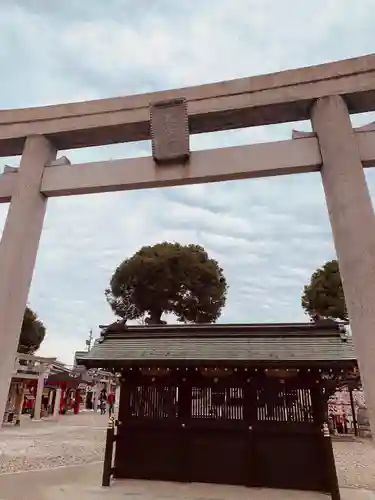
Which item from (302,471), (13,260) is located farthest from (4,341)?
(302,471)

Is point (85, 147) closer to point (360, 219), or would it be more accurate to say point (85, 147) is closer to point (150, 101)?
point (150, 101)

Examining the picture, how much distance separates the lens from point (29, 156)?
4.84 m

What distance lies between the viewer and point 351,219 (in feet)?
12.2

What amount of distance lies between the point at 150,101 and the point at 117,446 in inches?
303

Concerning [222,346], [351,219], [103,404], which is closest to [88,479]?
[222,346]

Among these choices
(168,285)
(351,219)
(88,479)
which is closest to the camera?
(351,219)

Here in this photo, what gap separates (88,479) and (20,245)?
23.1 feet

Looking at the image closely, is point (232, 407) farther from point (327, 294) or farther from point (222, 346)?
point (327, 294)

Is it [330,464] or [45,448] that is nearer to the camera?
[330,464]

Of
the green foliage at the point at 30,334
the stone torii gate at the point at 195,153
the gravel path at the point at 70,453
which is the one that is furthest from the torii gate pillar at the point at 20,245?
the green foliage at the point at 30,334

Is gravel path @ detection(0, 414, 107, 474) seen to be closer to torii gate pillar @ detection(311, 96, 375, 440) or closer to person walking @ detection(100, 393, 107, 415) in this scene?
torii gate pillar @ detection(311, 96, 375, 440)

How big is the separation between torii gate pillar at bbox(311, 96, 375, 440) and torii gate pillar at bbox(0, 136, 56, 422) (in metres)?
3.36

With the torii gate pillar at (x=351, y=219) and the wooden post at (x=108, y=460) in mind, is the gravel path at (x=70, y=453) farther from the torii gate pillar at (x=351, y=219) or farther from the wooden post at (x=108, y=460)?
the torii gate pillar at (x=351, y=219)

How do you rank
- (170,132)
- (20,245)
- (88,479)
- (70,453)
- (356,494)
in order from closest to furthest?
(20,245)
(170,132)
(356,494)
(88,479)
(70,453)
